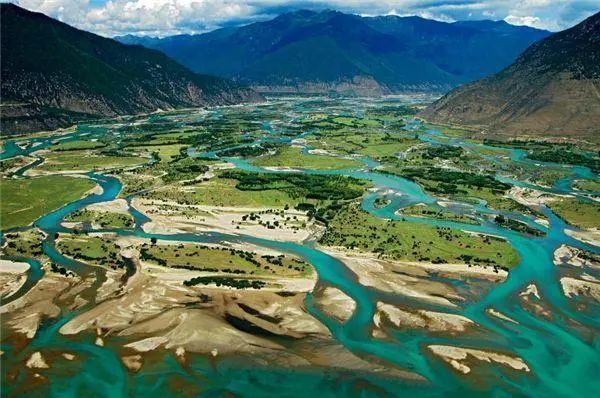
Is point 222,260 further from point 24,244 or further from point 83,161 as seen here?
point 83,161

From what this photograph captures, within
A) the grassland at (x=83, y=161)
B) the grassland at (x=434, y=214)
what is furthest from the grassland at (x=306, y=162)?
the grassland at (x=434, y=214)

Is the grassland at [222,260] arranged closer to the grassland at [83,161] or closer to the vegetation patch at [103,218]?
the vegetation patch at [103,218]

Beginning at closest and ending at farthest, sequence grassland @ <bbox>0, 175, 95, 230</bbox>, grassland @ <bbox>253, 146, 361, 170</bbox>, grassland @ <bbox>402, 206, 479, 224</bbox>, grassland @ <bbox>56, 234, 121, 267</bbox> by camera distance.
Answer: grassland @ <bbox>56, 234, 121, 267</bbox> < grassland @ <bbox>0, 175, 95, 230</bbox> < grassland @ <bbox>402, 206, 479, 224</bbox> < grassland @ <bbox>253, 146, 361, 170</bbox>

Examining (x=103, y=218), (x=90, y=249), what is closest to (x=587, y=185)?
(x=103, y=218)

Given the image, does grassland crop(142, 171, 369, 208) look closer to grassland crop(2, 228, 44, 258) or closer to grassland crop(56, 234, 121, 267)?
grassland crop(56, 234, 121, 267)

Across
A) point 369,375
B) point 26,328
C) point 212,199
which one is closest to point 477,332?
point 369,375

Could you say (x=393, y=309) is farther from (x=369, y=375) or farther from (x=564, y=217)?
(x=564, y=217)

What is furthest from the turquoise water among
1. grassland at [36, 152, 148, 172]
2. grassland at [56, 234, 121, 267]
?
grassland at [36, 152, 148, 172]
